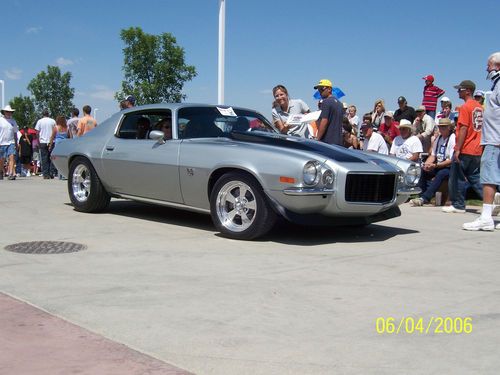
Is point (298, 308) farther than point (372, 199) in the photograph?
No

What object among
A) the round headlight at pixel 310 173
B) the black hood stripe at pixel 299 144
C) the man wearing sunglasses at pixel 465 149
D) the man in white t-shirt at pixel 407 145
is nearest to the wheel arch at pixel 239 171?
the round headlight at pixel 310 173

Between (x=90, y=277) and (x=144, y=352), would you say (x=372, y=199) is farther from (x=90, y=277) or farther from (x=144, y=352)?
(x=144, y=352)

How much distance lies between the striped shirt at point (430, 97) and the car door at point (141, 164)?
27.0 ft

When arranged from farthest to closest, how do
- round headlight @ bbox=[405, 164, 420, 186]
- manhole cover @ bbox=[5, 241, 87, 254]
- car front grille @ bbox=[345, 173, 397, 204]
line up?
round headlight @ bbox=[405, 164, 420, 186] < car front grille @ bbox=[345, 173, 397, 204] < manhole cover @ bbox=[5, 241, 87, 254]

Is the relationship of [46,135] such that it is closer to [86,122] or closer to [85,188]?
[86,122]

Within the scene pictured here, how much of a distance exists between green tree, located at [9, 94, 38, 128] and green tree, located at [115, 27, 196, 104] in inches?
1245

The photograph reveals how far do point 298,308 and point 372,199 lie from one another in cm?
262

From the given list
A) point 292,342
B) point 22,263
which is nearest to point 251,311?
point 292,342

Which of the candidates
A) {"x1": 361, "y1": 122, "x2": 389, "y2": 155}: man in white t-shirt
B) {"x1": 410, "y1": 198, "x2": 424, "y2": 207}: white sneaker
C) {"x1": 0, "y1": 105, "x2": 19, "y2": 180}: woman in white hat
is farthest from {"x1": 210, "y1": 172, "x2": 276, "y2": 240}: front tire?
{"x1": 0, "y1": 105, "x2": 19, "y2": 180}: woman in white hat

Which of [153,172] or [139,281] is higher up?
[153,172]

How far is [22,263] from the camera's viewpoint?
16.6 feet

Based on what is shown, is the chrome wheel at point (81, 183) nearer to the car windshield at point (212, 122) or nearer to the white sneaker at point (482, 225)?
the car windshield at point (212, 122)
